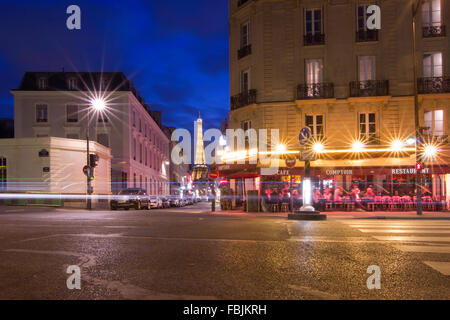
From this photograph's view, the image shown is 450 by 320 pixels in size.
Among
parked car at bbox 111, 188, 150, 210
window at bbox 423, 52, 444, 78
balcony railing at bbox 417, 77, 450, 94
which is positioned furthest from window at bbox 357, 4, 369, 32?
parked car at bbox 111, 188, 150, 210

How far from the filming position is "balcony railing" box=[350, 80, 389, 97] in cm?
2341

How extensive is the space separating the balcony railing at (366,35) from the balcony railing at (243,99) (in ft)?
23.6

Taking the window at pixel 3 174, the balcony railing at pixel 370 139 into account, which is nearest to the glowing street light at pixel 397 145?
the balcony railing at pixel 370 139

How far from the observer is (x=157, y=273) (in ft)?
17.1

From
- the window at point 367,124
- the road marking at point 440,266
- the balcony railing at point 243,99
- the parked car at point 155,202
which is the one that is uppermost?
the balcony railing at point 243,99

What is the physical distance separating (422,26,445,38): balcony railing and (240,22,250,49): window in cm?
1095

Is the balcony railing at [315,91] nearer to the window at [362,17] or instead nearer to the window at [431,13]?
the window at [362,17]

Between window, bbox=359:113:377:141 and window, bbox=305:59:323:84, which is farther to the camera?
window, bbox=305:59:323:84

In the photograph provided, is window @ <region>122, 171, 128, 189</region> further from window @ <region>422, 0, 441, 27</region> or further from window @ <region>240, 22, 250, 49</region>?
window @ <region>422, 0, 441, 27</region>

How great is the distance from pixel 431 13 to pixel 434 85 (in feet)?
15.2

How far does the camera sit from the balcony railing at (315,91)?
2380 centimetres

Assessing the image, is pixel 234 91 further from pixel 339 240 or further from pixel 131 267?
pixel 131 267

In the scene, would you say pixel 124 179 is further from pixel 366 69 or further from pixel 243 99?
pixel 366 69

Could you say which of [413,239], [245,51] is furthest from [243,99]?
[413,239]
